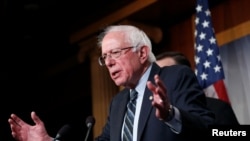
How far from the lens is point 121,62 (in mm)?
2447

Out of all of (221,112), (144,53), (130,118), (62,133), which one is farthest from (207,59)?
(62,133)

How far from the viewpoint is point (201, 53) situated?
427cm

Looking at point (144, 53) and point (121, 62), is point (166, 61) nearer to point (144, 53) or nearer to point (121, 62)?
point (144, 53)

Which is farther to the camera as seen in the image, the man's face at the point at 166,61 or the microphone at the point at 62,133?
the man's face at the point at 166,61

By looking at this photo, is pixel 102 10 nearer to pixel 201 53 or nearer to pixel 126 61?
pixel 201 53

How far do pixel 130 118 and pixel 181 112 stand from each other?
434 millimetres

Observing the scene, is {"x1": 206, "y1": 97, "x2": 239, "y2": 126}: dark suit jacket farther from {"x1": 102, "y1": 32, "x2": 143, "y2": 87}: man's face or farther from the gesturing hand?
the gesturing hand

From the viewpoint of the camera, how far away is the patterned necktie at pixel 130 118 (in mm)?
2281

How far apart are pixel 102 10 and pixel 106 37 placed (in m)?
3.04

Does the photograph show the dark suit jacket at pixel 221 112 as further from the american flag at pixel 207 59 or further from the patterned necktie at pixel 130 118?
the american flag at pixel 207 59

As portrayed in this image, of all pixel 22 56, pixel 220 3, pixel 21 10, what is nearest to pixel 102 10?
pixel 21 10

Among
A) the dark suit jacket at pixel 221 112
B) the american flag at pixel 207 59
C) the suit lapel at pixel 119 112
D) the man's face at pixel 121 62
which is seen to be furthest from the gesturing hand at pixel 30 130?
the american flag at pixel 207 59

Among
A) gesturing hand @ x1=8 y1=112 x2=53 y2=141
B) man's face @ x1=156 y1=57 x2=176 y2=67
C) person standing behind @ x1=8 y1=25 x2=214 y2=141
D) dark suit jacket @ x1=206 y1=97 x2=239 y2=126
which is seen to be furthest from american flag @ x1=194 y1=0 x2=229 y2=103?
gesturing hand @ x1=8 y1=112 x2=53 y2=141

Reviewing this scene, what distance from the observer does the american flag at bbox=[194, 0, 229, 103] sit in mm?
4141
